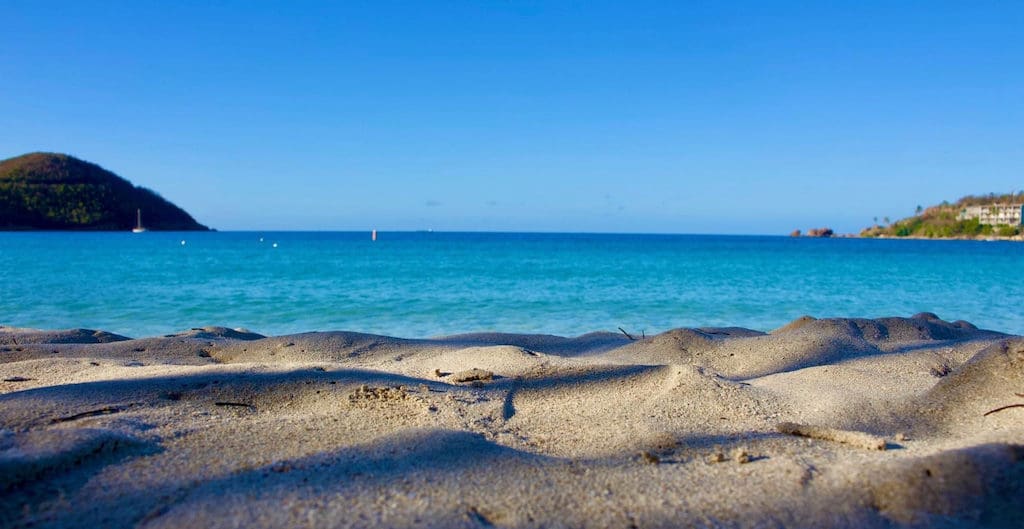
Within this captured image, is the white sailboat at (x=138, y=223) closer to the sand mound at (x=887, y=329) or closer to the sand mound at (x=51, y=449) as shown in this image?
the sand mound at (x=887, y=329)

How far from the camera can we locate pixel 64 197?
245ft

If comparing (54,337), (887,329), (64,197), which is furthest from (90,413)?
(64,197)

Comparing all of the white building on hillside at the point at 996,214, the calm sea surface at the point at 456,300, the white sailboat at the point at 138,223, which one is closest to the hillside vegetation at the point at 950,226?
the white building on hillside at the point at 996,214

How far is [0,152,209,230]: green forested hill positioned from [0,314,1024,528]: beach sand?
85.6 m

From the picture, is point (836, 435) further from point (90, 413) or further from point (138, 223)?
point (138, 223)

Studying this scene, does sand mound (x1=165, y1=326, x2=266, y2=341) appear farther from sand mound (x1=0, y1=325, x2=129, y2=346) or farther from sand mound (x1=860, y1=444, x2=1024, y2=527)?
sand mound (x1=860, y1=444, x2=1024, y2=527)

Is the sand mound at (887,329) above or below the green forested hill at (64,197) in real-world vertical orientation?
below

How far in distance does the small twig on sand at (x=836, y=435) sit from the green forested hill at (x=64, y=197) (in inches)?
3506

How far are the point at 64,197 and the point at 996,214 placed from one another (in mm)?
123313

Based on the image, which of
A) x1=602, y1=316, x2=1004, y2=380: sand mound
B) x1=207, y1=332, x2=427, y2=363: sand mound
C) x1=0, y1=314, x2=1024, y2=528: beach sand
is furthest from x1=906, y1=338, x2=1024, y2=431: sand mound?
x1=207, y1=332, x2=427, y2=363: sand mound

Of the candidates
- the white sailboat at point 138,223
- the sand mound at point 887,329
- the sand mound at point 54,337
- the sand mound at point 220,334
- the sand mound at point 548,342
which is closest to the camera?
the sand mound at point 54,337

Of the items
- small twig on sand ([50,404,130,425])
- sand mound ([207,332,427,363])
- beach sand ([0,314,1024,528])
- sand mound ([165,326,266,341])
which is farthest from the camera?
sand mound ([165,326,266,341])

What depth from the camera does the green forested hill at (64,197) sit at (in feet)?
234

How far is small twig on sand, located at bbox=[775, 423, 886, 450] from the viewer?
2486 mm
